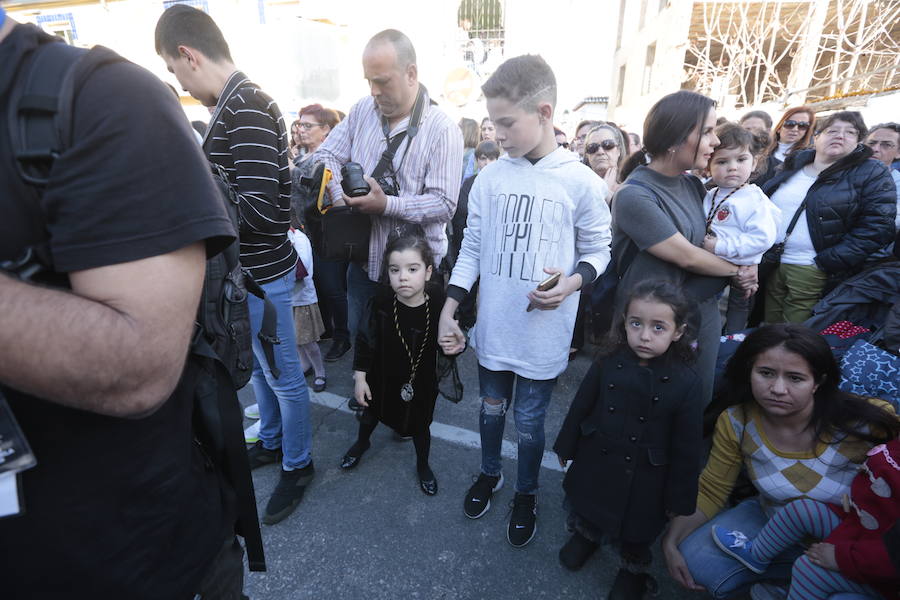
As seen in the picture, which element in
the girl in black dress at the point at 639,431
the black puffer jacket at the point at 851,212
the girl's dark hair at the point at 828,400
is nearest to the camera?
the girl's dark hair at the point at 828,400

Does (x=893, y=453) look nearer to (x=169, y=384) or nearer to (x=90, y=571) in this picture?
(x=169, y=384)

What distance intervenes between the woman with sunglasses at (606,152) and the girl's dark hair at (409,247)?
7.77 ft

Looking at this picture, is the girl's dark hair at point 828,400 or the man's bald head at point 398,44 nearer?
the girl's dark hair at point 828,400

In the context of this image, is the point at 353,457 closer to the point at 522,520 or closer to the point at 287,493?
the point at 287,493

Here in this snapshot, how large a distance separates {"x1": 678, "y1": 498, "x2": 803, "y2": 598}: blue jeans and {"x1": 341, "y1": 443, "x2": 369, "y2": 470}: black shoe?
1.69m

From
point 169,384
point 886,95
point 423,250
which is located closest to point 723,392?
point 423,250

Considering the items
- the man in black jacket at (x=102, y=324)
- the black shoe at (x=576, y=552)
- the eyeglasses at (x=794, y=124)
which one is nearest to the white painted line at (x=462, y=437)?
the black shoe at (x=576, y=552)

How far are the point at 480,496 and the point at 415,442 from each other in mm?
448

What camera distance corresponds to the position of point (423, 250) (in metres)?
2.21

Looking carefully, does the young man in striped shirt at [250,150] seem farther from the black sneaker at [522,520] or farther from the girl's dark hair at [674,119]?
the girl's dark hair at [674,119]

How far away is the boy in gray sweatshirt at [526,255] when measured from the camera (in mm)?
1759

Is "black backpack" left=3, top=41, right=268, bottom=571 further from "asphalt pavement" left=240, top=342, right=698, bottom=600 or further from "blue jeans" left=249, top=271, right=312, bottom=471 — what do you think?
"asphalt pavement" left=240, top=342, right=698, bottom=600

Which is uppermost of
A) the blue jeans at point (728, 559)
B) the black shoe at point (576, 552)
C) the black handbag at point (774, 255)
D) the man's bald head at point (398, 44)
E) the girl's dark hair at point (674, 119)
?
the man's bald head at point (398, 44)

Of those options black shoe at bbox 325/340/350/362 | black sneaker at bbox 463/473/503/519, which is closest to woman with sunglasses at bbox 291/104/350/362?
black shoe at bbox 325/340/350/362
